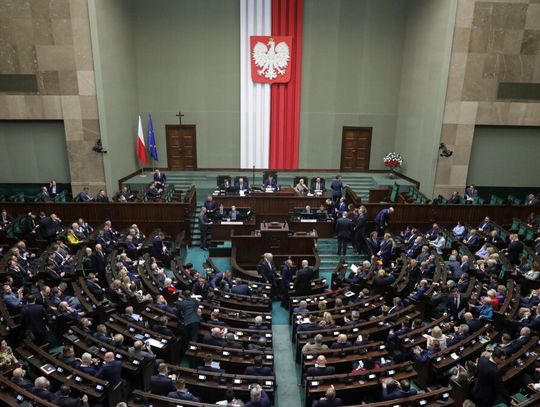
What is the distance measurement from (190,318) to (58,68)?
1257 centimetres

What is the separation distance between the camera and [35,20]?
1548 centimetres

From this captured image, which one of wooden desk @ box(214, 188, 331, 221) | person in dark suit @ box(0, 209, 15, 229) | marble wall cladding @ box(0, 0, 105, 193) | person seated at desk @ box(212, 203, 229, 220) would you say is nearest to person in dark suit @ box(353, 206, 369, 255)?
wooden desk @ box(214, 188, 331, 221)

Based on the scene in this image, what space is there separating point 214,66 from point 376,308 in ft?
47.2

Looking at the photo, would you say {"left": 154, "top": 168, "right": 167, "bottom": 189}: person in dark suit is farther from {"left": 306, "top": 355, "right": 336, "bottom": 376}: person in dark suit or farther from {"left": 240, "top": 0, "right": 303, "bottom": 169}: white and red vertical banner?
{"left": 306, "top": 355, "right": 336, "bottom": 376}: person in dark suit

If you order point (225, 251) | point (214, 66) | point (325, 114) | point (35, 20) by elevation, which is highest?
point (35, 20)

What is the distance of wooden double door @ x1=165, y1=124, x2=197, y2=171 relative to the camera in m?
20.2

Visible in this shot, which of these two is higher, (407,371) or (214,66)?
(214,66)

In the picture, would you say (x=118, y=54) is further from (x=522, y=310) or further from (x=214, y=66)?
(x=522, y=310)

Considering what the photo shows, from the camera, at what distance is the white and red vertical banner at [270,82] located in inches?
746

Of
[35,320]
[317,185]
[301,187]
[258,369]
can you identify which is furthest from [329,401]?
[317,185]

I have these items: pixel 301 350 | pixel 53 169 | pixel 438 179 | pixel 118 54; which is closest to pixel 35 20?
pixel 118 54

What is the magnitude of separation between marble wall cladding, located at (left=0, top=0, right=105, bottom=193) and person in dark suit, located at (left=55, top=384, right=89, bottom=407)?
1226 centimetres

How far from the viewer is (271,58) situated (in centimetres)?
1936

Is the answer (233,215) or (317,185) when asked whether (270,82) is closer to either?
(317,185)
